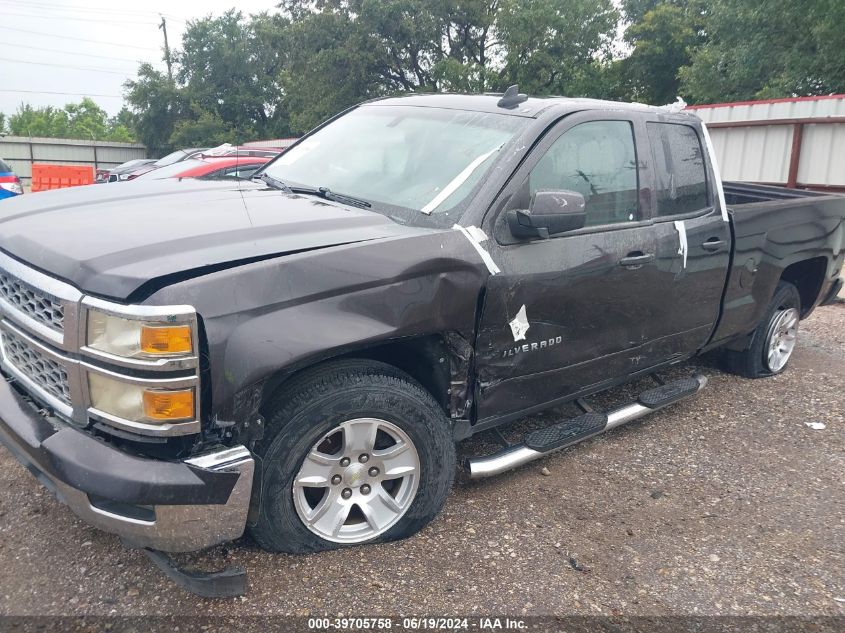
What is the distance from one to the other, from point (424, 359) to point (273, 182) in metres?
1.43

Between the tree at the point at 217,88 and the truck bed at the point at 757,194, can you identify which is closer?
the truck bed at the point at 757,194

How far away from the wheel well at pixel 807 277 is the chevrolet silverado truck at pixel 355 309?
1075 mm

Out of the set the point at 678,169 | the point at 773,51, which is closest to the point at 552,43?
Answer: the point at 773,51

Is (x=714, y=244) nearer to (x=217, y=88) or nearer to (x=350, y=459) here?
(x=350, y=459)

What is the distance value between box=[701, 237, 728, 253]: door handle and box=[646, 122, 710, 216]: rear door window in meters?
0.19

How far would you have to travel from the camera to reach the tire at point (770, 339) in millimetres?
5090

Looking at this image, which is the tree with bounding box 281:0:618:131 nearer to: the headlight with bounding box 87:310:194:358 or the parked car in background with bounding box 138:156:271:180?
the parked car in background with bounding box 138:156:271:180

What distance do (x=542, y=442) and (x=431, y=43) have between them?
28.0 m

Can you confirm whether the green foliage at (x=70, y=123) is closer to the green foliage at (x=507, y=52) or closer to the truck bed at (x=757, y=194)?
the green foliage at (x=507, y=52)

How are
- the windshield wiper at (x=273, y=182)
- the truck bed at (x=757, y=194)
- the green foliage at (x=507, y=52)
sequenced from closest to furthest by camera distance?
the windshield wiper at (x=273, y=182) → the truck bed at (x=757, y=194) → the green foliage at (x=507, y=52)

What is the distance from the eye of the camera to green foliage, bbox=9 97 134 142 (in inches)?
2469

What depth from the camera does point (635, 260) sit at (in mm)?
3611

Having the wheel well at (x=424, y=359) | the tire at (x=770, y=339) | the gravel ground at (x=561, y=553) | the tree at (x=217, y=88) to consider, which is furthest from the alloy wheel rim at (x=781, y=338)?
the tree at (x=217, y=88)

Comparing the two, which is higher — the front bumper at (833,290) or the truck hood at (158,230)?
the truck hood at (158,230)
